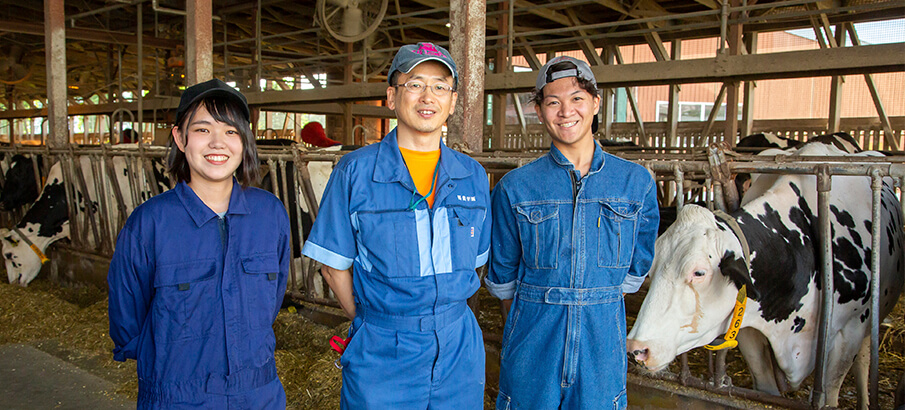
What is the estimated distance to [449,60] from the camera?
6.42 feet

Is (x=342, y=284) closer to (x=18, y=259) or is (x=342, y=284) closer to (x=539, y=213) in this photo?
(x=539, y=213)

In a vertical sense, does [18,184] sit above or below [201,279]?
above

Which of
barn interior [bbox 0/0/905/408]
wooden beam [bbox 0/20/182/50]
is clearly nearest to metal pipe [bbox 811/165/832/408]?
barn interior [bbox 0/0/905/408]

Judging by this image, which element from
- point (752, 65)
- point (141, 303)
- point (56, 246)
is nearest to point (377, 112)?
point (56, 246)

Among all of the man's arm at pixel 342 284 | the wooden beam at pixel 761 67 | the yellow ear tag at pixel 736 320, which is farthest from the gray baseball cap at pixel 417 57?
the wooden beam at pixel 761 67

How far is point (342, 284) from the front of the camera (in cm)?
197

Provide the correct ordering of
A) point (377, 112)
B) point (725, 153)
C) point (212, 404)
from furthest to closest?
point (377, 112), point (725, 153), point (212, 404)

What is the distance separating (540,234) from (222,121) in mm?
1112

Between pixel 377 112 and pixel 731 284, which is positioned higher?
pixel 377 112

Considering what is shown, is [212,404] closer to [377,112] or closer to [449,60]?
[449,60]

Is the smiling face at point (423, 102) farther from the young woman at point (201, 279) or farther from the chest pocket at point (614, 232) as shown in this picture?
the chest pocket at point (614, 232)

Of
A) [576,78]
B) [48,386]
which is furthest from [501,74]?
[48,386]

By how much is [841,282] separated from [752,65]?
3217 millimetres

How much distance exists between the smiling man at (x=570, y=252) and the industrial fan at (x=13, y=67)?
17.3m
